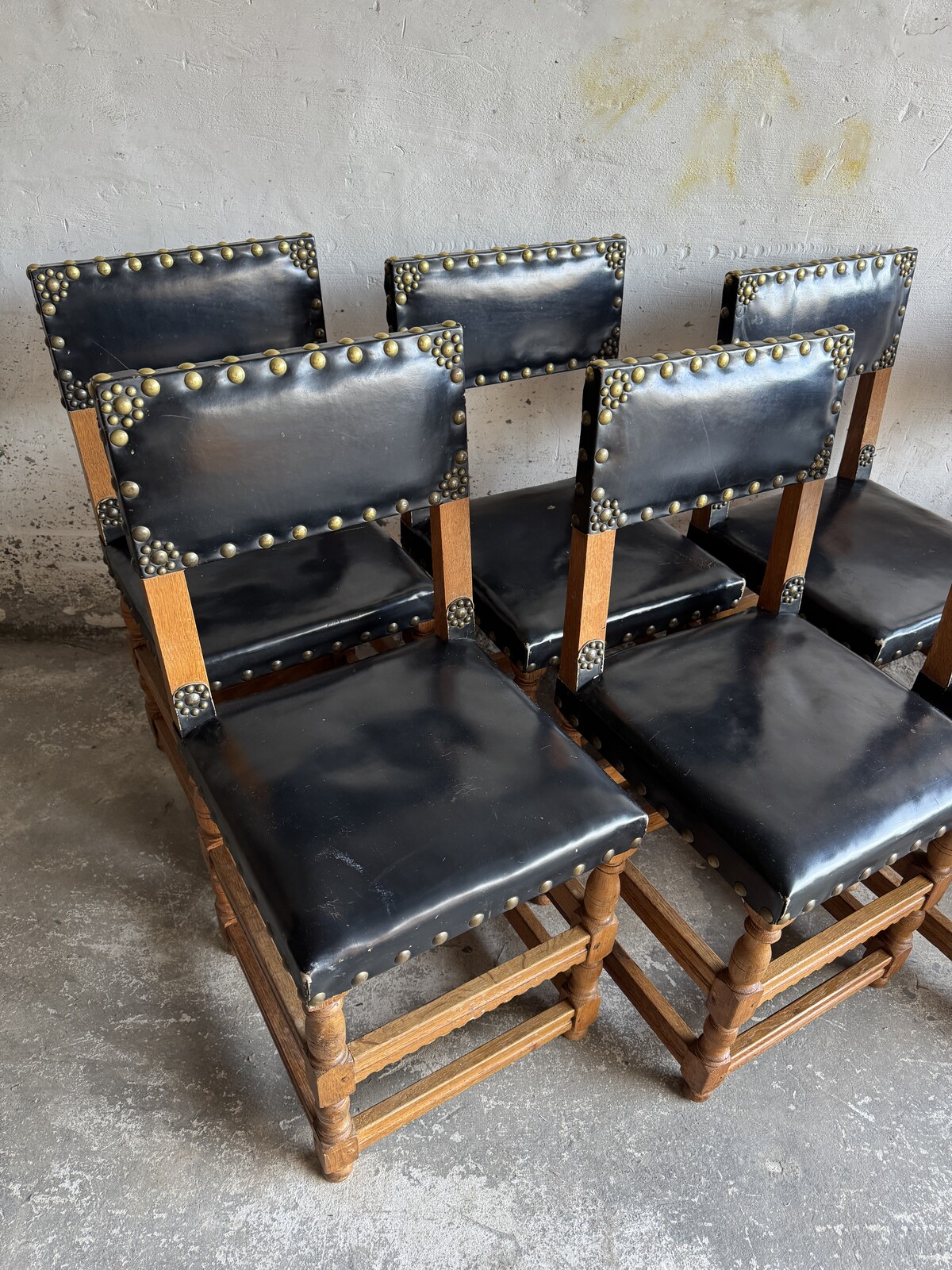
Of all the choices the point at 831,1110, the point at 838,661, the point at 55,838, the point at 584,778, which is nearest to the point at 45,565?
the point at 55,838

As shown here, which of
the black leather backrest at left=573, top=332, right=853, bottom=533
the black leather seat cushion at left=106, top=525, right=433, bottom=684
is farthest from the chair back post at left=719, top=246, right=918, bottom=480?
the black leather seat cushion at left=106, top=525, right=433, bottom=684

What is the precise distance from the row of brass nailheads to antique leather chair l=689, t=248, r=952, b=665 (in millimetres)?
663

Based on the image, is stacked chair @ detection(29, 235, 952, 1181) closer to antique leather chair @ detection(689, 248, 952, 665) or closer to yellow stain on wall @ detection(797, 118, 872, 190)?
antique leather chair @ detection(689, 248, 952, 665)

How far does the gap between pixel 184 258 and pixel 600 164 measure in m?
0.89

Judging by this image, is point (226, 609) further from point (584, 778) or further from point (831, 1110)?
point (831, 1110)

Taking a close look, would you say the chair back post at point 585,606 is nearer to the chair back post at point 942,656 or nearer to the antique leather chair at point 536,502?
the antique leather chair at point 536,502

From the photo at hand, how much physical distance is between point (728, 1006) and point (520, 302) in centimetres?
128

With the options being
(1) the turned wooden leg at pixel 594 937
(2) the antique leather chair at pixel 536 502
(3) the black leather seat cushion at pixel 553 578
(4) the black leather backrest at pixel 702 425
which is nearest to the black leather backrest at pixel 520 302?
(2) the antique leather chair at pixel 536 502

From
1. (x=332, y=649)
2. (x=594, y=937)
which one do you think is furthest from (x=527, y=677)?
(x=594, y=937)

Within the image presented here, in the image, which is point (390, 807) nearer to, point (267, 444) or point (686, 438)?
point (267, 444)

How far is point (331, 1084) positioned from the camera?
1107mm

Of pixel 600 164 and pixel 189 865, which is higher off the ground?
pixel 600 164

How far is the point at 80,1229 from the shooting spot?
1.20 meters

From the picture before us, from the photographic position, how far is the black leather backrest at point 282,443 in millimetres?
1022
